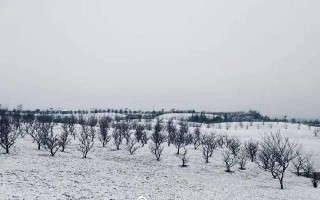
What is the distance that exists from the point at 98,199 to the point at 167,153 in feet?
99.0

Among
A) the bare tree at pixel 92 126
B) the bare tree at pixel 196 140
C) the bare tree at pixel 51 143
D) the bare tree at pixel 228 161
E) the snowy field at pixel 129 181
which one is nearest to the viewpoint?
the snowy field at pixel 129 181

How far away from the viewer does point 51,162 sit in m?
32.2

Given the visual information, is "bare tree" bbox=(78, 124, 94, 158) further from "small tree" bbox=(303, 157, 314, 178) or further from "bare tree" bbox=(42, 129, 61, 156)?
"small tree" bbox=(303, 157, 314, 178)

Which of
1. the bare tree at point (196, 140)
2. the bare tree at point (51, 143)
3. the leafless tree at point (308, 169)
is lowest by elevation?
the leafless tree at point (308, 169)

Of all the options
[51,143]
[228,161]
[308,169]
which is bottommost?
[308,169]

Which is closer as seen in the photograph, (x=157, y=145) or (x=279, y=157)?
(x=279, y=157)

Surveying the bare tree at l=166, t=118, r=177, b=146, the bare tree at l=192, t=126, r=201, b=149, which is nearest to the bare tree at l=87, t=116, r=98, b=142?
the bare tree at l=166, t=118, r=177, b=146

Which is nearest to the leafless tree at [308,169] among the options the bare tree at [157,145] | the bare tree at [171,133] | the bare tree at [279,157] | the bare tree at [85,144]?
the bare tree at [279,157]

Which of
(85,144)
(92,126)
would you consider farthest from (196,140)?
(85,144)

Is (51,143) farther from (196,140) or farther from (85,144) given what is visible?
(196,140)

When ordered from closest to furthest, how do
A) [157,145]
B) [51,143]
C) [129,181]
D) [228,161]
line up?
[129,181]
[51,143]
[228,161]
[157,145]

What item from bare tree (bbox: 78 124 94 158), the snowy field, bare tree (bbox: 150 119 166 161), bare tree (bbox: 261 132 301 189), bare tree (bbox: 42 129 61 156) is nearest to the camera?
the snowy field

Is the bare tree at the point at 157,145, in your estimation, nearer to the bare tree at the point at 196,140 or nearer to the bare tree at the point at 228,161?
the bare tree at the point at 196,140

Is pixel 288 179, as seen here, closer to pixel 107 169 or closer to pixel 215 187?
pixel 215 187
